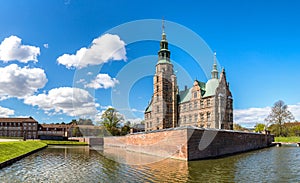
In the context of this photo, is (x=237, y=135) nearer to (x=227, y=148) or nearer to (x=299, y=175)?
(x=227, y=148)

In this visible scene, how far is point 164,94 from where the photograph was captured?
199 feet

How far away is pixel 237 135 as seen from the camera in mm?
34906

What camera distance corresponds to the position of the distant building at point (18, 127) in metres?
105

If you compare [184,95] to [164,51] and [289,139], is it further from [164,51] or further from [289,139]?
[289,139]

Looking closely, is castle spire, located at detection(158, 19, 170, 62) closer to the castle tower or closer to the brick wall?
the castle tower

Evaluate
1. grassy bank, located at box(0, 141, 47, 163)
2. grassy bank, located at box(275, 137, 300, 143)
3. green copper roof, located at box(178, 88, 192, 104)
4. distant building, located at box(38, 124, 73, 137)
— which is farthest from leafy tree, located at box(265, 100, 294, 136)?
distant building, located at box(38, 124, 73, 137)

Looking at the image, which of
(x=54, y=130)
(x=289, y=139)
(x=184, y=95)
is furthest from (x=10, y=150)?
(x=54, y=130)

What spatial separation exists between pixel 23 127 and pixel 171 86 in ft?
249

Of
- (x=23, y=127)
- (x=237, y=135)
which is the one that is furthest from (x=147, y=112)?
(x=23, y=127)

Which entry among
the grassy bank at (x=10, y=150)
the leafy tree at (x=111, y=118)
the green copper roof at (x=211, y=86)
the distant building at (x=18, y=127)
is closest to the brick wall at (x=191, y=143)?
the green copper roof at (x=211, y=86)

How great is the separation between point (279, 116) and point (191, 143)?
171ft

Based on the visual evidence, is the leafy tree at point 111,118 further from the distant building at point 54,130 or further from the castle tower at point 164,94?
the distant building at point 54,130

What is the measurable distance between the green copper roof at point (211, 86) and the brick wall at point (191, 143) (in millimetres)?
14827

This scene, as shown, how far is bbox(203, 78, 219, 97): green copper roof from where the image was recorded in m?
54.0
